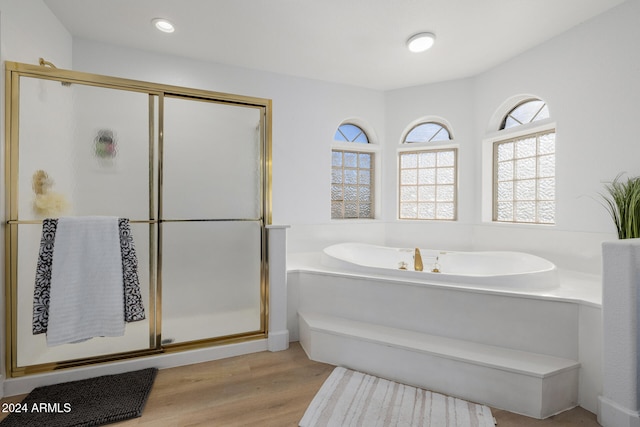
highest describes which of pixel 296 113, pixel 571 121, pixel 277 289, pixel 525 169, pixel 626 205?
pixel 296 113

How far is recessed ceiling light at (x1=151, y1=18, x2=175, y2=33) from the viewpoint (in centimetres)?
243

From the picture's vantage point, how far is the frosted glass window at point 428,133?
3.79 m

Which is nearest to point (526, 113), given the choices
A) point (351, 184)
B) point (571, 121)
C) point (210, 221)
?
point (571, 121)

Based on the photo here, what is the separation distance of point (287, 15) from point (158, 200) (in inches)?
67.3

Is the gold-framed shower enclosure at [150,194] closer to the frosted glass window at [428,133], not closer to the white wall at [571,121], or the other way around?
the frosted glass window at [428,133]

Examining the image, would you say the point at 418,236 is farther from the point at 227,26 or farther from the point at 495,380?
the point at 227,26

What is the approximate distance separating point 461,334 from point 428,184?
2.22 m

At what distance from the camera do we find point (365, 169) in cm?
401

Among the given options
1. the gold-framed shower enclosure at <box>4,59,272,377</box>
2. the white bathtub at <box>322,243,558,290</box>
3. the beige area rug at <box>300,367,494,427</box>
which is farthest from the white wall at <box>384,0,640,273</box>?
the gold-framed shower enclosure at <box>4,59,272,377</box>

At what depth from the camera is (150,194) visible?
212 centimetres

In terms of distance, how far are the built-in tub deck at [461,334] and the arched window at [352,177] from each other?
4.78ft

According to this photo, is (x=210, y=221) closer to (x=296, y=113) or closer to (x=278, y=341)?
(x=278, y=341)

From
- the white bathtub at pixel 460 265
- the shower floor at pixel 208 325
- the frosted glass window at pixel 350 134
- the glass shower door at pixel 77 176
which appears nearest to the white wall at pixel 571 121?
the white bathtub at pixel 460 265

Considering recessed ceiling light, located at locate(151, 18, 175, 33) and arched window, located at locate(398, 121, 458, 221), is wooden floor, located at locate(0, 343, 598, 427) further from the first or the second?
recessed ceiling light, located at locate(151, 18, 175, 33)
